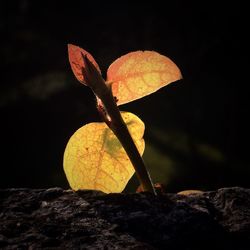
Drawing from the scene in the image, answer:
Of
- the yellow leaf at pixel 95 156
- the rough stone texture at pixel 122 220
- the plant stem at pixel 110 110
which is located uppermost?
the plant stem at pixel 110 110

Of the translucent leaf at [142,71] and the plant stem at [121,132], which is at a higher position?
the translucent leaf at [142,71]

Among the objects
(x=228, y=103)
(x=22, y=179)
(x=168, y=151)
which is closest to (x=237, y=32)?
(x=228, y=103)

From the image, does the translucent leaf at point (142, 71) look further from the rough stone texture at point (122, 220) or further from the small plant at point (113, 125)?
the rough stone texture at point (122, 220)

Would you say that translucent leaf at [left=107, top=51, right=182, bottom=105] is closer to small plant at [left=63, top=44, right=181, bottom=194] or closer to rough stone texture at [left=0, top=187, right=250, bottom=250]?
small plant at [left=63, top=44, right=181, bottom=194]

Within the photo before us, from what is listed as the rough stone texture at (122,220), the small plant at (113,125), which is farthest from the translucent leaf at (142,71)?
the rough stone texture at (122,220)

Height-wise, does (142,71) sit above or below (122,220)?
above

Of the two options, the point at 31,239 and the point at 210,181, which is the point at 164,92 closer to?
the point at 210,181
